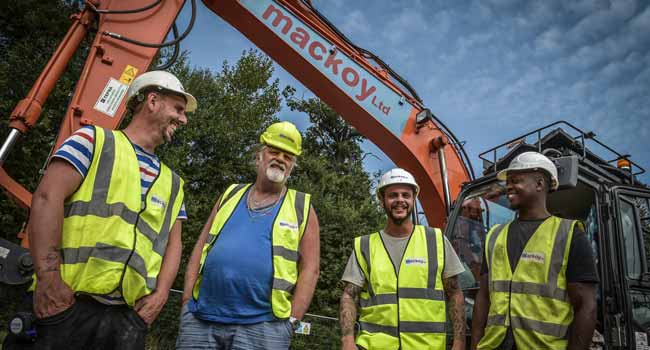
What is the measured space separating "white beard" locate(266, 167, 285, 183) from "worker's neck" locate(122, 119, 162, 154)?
0.74m

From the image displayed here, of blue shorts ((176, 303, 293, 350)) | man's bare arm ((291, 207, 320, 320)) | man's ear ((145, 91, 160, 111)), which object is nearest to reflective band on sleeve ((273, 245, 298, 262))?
man's bare arm ((291, 207, 320, 320))

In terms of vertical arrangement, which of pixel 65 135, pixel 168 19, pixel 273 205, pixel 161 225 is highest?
pixel 168 19

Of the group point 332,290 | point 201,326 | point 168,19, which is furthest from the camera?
point 332,290

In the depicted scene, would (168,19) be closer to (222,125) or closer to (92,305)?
(92,305)

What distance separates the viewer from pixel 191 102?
9.21 ft

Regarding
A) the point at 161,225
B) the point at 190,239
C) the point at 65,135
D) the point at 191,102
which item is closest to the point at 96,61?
the point at 65,135

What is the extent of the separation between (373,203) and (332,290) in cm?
418

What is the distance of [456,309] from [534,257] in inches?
24.5

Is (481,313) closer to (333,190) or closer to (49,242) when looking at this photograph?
(49,242)

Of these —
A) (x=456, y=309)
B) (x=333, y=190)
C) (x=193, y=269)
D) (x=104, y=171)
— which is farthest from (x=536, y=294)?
(x=333, y=190)

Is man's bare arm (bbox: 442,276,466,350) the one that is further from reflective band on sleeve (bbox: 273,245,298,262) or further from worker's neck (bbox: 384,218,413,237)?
reflective band on sleeve (bbox: 273,245,298,262)

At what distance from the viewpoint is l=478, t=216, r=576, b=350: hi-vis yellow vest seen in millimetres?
2613

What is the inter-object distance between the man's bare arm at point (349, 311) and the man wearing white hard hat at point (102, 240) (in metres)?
→ 1.20

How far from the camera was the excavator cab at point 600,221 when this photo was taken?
10.3 ft
